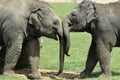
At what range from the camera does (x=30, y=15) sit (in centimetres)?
1452

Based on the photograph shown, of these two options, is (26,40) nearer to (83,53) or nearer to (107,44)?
(107,44)

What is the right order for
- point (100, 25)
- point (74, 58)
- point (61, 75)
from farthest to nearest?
point (74, 58), point (61, 75), point (100, 25)

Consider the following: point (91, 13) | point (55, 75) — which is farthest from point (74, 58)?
point (91, 13)

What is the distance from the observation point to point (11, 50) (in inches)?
566

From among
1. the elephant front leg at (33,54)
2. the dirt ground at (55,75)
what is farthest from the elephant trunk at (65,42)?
the elephant front leg at (33,54)

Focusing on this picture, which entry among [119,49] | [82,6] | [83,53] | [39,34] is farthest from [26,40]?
[119,49]

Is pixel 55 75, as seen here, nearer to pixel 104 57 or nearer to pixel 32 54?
pixel 32 54

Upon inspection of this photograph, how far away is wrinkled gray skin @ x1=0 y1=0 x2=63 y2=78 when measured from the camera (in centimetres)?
1421

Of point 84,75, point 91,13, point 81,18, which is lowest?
point 84,75

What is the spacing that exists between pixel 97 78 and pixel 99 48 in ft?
2.86

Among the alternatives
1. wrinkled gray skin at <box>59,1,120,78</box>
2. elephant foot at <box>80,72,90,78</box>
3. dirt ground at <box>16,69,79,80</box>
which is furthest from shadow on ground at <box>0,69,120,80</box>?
wrinkled gray skin at <box>59,1,120,78</box>

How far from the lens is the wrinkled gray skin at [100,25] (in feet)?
48.4

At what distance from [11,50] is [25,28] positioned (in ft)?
2.35

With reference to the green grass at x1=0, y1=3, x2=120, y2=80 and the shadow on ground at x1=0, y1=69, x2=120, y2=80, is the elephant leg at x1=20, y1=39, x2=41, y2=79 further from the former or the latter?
the green grass at x1=0, y1=3, x2=120, y2=80
